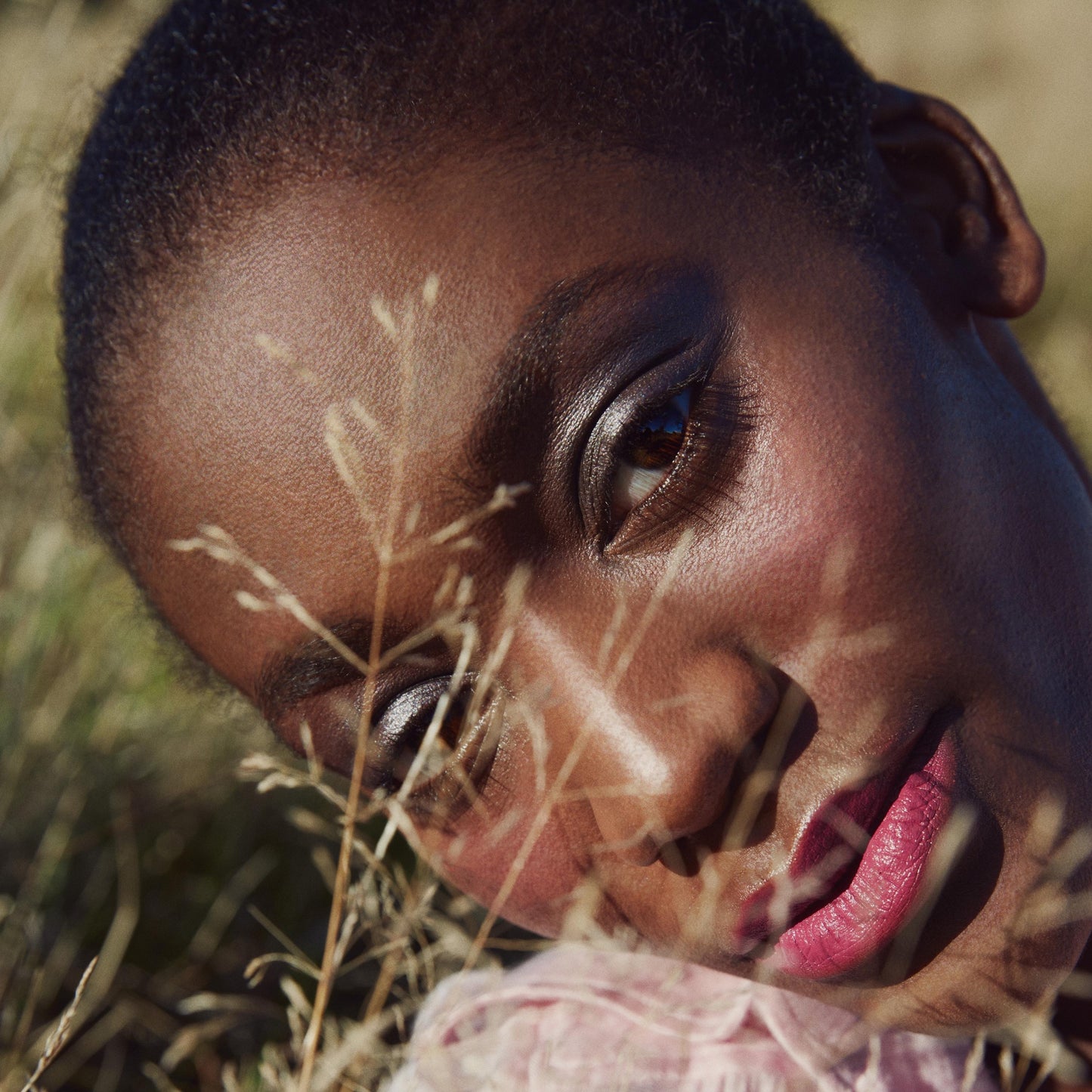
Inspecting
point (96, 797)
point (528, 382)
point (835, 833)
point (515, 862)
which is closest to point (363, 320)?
point (528, 382)

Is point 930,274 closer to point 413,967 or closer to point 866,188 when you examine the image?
point 866,188

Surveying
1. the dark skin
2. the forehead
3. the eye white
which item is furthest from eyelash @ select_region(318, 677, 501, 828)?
the eye white

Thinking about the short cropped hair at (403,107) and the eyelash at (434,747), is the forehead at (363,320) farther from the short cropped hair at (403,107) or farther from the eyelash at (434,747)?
the eyelash at (434,747)

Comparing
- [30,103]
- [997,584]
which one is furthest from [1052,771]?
[30,103]

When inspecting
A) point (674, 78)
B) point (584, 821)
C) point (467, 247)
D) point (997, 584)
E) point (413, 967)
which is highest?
point (674, 78)

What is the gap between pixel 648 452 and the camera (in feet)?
4.75

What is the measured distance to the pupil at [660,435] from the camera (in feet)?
4.70

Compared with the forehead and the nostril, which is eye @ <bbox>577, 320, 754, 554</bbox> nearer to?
the forehead

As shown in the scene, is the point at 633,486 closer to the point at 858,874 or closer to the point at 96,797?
the point at 858,874

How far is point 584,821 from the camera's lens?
155 cm

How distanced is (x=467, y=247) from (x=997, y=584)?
2.48 ft

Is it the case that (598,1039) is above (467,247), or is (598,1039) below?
below

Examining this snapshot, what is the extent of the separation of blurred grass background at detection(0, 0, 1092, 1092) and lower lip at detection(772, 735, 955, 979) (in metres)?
0.98

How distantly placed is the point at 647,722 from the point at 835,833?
0.28m
